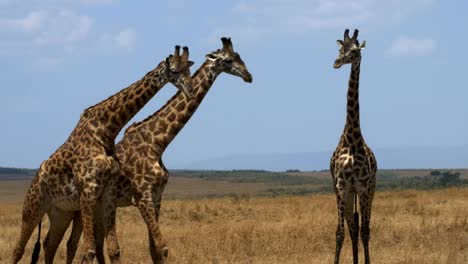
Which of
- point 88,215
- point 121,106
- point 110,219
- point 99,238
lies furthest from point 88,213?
point 121,106

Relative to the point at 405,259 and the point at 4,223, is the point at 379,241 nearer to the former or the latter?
the point at 405,259

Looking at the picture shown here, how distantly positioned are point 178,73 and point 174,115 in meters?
0.92

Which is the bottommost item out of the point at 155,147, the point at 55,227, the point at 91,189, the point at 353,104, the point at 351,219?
the point at 55,227

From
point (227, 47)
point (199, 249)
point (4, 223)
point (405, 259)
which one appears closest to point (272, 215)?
point (4, 223)

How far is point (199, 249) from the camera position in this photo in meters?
14.0

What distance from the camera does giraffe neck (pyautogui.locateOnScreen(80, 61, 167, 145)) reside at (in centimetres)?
951

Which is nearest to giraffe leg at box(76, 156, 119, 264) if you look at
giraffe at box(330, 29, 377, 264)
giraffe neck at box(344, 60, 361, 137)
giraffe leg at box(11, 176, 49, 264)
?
giraffe leg at box(11, 176, 49, 264)

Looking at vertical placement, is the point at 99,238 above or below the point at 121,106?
below

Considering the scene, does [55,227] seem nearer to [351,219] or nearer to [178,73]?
Result: [178,73]

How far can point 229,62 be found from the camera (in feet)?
34.7

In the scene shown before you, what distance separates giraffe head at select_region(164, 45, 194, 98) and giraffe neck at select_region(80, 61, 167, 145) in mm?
72

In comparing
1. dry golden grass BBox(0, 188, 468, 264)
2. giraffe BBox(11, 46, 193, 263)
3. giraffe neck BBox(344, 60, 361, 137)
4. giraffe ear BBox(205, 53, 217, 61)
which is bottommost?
dry golden grass BBox(0, 188, 468, 264)

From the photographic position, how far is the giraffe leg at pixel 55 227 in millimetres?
10117

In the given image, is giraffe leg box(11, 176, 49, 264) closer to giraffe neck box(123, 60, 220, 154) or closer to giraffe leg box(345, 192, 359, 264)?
giraffe neck box(123, 60, 220, 154)
